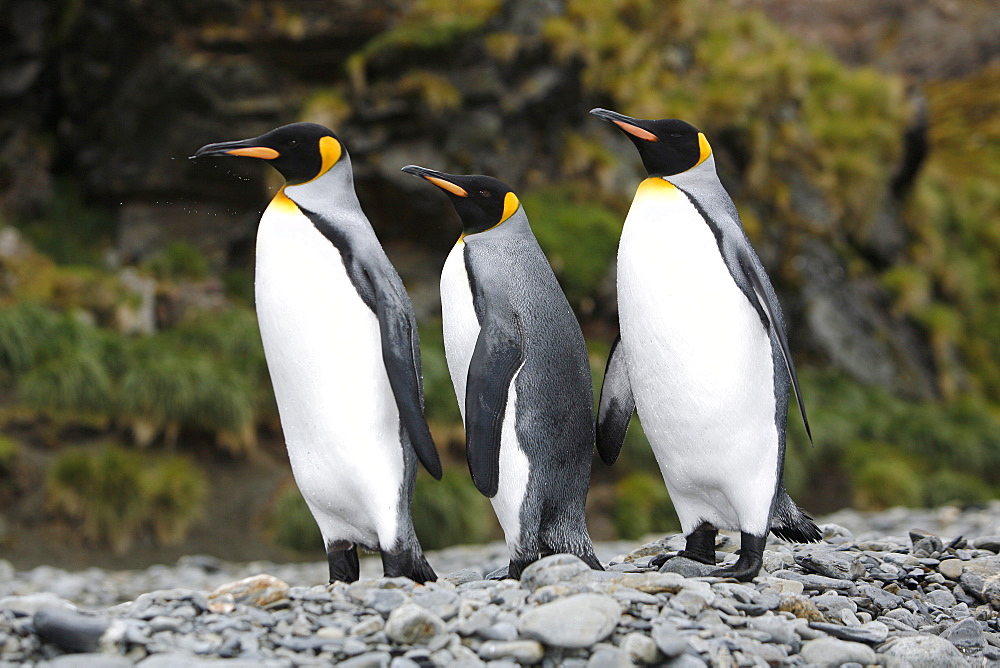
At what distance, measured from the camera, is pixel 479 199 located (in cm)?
317

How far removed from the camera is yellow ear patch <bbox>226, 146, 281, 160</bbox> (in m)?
3.12

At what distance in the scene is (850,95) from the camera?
12828mm

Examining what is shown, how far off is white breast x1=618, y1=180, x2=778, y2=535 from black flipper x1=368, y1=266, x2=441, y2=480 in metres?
0.76

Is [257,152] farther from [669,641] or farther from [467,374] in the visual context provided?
[669,641]

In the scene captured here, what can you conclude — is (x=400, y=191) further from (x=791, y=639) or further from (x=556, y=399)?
(x=791, y=639)

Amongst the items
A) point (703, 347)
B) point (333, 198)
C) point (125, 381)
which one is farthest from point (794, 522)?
point (125, 381)

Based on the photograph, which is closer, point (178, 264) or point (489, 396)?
point (489, 396)

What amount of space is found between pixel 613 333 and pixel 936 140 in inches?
640

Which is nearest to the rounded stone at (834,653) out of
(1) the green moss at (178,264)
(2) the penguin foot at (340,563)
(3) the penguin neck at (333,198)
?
(2) the penguin foot at (340,563)

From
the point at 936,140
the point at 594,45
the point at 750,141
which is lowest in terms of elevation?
the point at 750,141

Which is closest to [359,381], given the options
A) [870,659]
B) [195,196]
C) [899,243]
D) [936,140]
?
[870,659]

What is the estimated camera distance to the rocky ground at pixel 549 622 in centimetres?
223

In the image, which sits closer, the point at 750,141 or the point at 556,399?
the point at 556,399

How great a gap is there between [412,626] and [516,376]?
0.93m
